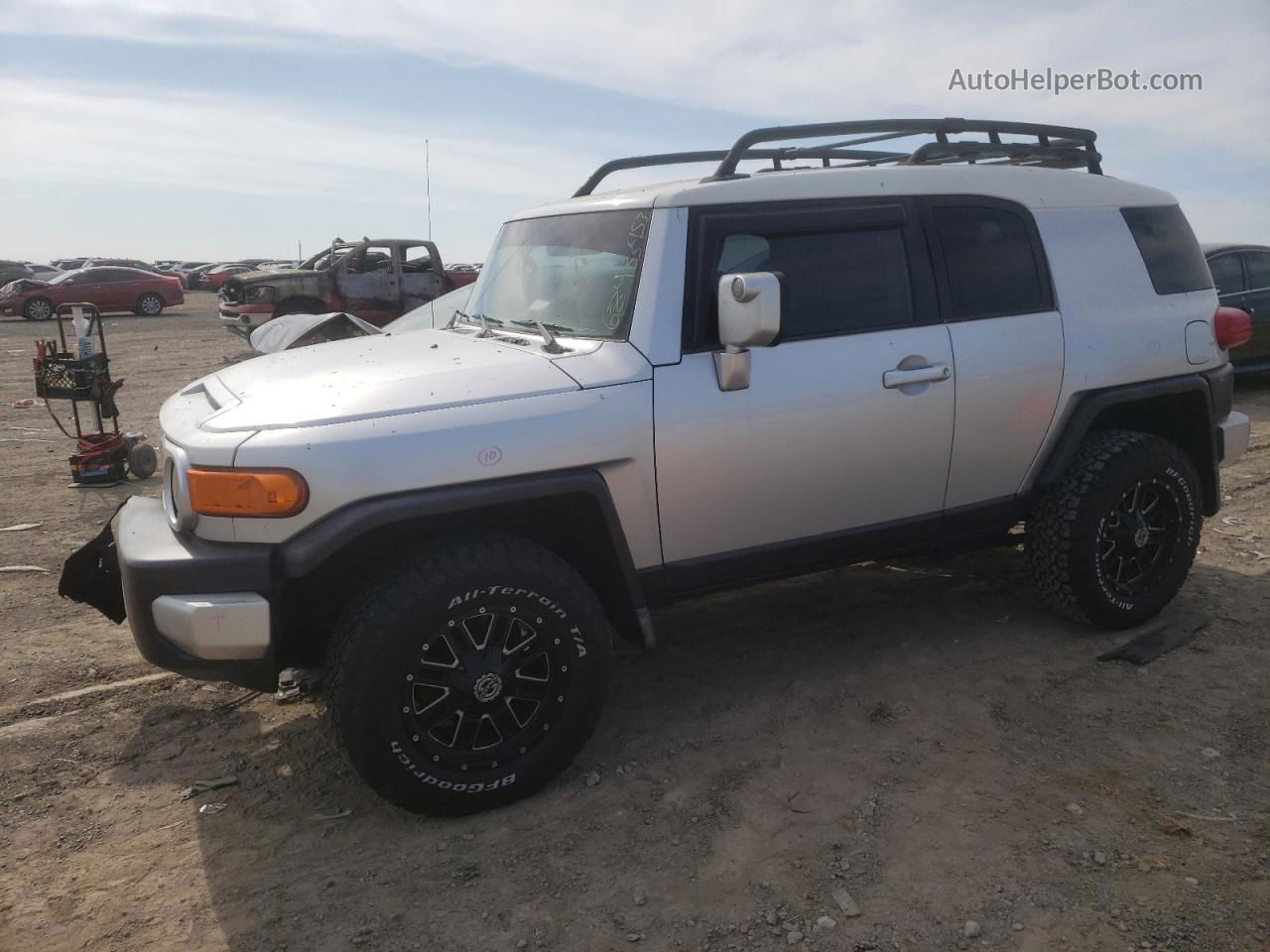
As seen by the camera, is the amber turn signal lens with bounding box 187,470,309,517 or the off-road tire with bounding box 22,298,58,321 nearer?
the amber turn signal lens with bounding box 187,470,309,517

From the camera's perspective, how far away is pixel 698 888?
274 centimetres

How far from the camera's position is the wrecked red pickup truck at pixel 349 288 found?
51.9 ft

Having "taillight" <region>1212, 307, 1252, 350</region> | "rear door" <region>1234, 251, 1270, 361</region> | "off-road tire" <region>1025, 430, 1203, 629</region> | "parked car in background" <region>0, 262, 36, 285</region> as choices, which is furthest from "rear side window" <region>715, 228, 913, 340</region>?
"parked car in background" <region>0, 262, 36, 285</region>

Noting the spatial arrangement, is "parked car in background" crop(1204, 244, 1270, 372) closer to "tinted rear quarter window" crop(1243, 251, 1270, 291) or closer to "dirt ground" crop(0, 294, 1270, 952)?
"tinted rear quarter window" crop(1243, 251, 1270, 291)

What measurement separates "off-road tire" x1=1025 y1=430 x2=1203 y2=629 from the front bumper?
125 inches

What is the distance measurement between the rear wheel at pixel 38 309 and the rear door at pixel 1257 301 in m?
26.8

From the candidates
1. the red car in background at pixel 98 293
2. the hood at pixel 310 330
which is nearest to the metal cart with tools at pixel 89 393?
the hood at pixel 310 330

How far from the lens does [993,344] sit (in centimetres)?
389

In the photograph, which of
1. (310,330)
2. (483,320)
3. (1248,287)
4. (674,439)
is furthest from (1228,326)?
(310,330)

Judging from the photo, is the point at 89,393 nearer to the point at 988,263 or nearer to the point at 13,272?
the point at 988,263

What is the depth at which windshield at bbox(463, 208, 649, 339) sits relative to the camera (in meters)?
3.49

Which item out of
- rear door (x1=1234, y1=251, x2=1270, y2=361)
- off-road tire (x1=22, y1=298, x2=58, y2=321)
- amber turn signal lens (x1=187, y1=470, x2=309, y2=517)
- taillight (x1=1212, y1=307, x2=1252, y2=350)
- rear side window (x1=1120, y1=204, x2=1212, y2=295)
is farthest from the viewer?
off-road tire (x1=22, y1=298, x2=58, y2=321)

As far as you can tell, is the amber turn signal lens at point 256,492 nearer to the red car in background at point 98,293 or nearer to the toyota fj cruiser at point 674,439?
the toyota fj cruiser at point 674,439

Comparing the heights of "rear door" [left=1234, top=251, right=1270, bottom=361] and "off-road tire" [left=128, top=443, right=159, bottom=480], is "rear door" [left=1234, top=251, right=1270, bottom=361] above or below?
above
